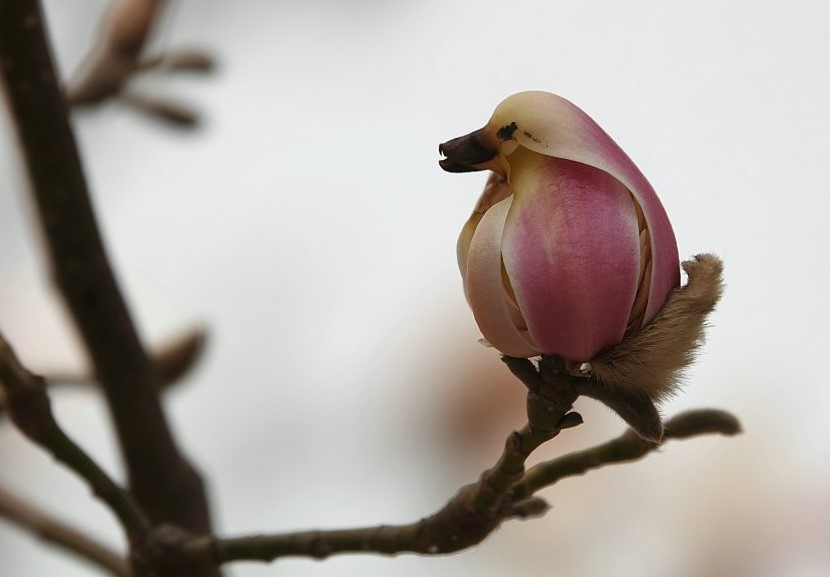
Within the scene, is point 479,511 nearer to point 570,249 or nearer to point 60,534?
point 570,249

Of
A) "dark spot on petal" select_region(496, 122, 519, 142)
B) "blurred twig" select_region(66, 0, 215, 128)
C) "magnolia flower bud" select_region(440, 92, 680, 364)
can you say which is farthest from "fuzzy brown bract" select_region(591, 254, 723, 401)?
"blurred twig" select_region(66, 0, 215, 128)

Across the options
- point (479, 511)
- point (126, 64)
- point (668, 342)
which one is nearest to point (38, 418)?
point (479, 511)

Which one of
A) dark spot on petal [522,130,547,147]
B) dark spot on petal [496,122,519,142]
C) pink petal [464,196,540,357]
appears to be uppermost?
dark spot on petal [496,122,519,142]

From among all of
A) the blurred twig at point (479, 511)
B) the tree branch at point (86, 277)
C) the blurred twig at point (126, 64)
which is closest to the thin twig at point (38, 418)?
the blurred twig at point (479, 511)

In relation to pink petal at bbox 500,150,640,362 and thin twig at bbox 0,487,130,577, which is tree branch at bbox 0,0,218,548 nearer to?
thin twig at bbox 0,487,130,577

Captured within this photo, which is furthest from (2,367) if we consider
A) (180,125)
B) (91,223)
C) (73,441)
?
(180,125)

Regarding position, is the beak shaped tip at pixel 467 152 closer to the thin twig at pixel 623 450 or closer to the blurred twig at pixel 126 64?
the thin twig at pixel 623 450
